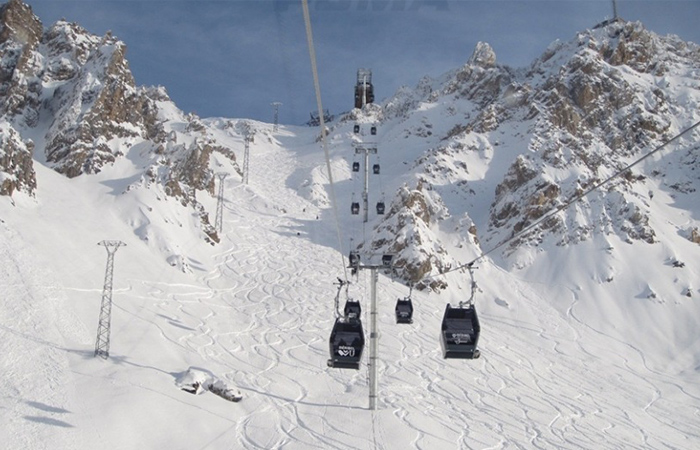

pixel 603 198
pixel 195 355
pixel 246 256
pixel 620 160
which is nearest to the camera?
pixel 195 355

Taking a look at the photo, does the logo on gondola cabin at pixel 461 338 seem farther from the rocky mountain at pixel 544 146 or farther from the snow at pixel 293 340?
the rocky mountain at pixel 544 146

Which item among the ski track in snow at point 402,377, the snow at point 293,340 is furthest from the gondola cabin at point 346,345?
the snow at point 293,340

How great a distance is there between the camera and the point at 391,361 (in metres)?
38.6

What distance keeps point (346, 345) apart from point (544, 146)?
244ft

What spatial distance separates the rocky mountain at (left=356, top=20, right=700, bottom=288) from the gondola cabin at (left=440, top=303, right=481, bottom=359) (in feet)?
94.6

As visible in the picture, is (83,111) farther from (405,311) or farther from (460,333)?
(460,333)

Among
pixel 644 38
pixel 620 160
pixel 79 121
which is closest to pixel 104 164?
pixel 79 121

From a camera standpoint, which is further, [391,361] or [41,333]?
[391,361]

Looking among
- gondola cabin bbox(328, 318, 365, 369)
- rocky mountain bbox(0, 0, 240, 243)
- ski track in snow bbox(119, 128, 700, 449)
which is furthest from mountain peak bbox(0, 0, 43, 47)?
gondola cabin bbox(328, 318, 365, 369)

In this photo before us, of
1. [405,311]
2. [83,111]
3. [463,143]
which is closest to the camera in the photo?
[405,311]

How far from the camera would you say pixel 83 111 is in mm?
65688

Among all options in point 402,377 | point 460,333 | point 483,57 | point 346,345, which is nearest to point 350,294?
point 402,377

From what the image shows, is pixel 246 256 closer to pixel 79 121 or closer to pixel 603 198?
pixel 79 121

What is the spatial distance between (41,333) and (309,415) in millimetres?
14129
